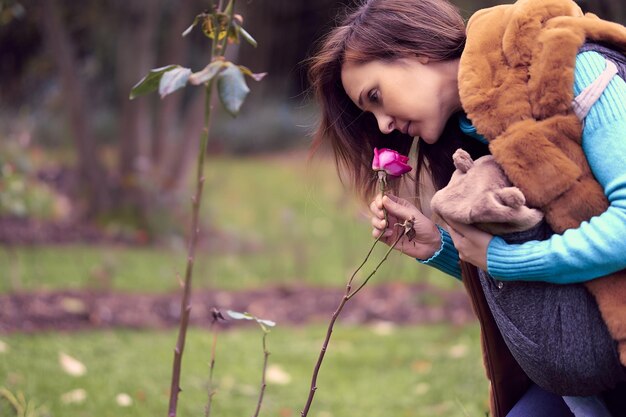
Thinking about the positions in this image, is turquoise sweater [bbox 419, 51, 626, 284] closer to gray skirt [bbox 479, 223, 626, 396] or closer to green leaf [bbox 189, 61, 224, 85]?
gray skirt [bbox 479, 223, 626, 396]

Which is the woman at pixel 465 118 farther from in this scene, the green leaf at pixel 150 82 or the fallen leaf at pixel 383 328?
the fallen leaf at pixel 383 328

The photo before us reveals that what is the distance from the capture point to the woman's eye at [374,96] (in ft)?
6.20

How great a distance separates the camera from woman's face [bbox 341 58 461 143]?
72.5 inches

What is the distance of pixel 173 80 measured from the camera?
1490 mm

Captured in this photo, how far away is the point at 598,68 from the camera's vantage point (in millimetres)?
1575

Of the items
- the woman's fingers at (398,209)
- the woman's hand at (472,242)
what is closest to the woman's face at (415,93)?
the woman's fingers at (398,209)

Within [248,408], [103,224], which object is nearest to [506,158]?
[248,408]

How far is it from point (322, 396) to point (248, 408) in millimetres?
378

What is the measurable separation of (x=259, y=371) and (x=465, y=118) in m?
2.62

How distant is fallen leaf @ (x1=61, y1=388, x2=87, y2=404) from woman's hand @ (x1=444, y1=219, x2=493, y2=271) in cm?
208

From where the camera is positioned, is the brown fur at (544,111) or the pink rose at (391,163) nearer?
the brown fur at (544,111)

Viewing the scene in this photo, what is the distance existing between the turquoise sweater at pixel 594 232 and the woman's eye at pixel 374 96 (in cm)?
46

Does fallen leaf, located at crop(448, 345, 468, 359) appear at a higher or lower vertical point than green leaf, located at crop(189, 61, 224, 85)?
lower

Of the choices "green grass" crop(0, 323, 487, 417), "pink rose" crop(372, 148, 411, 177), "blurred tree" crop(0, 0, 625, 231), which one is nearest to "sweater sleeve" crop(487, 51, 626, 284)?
"pink rose" crop(372, 148, 411, 177)
